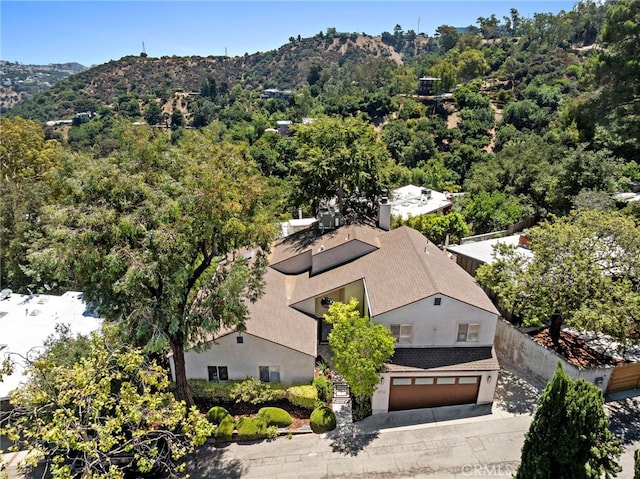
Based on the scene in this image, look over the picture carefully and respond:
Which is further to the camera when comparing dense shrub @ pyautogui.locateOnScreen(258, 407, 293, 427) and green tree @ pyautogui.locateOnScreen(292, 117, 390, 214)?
green tree @ pyautogui.locateOnScreen(292, 117, 390, 214)

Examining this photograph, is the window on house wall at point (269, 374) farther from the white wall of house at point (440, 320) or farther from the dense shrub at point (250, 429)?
the white wall of house at point (440, 320)

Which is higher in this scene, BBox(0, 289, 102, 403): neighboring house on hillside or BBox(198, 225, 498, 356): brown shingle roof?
BBox(198, 225, 498, 356): brown shingle roof

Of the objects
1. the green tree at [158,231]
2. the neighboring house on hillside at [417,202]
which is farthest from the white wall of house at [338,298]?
the neighboring house on hillside at [417,202]

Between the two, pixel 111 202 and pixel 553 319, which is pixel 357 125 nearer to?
pixel 553 319

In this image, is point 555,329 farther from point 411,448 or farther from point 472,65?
point 472,65

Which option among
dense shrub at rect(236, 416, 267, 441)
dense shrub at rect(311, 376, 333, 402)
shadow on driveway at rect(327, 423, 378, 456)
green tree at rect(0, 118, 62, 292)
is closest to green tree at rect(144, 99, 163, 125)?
green tree at rect(0, 118, 62, 292)

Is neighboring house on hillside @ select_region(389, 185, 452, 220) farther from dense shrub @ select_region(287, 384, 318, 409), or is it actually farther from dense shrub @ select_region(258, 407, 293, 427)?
dense shrub @ select_region(258, 407, 293, 427)

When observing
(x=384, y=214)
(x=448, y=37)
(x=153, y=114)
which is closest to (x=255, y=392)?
(x=384, y=214)

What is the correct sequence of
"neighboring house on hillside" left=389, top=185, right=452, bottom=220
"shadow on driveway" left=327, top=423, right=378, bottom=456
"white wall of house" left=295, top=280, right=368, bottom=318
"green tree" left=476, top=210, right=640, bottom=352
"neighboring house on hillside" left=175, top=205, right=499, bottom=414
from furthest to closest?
"neighboring house on hillside" left=389, top=185, right=452, bottom=220
"white wall of house" left=295, top=280, right=368, bottom=318
"neighboring house on hillside" left=175, top=205, right=499, bottom=414
"green tree" left=476, top=210, right=640, bottom=352
"shadow on driveway" left=327, top=423, right=378, bottom=456
